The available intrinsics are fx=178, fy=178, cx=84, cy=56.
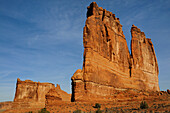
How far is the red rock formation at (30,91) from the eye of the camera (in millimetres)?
59500

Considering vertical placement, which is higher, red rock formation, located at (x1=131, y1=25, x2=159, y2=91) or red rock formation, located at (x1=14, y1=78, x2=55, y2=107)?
red rock formation, located at (x1=131, y1=25, x2=159, y2=91)

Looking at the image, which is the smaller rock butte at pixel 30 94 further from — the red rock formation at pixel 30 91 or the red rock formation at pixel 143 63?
the red rock formation at pixel 143 63

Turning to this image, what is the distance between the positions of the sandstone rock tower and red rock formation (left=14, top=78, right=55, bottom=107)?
3519cm

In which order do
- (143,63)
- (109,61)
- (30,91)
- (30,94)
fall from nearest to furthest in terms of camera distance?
(109,61), (143,63), (30,91), (30,94)

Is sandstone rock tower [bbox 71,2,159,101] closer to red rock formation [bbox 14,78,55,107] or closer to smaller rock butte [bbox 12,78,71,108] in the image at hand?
smaller rock butte [bbox 12,78,71,108]

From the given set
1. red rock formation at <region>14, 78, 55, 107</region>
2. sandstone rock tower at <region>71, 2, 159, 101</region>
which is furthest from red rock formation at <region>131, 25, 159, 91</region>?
red rock formation at <region>14, 78, 55, 107</region>

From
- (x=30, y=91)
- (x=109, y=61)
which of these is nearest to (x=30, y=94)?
(x=30, y=91)

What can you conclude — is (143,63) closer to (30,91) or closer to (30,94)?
(30,91)

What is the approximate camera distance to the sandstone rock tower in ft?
94.2

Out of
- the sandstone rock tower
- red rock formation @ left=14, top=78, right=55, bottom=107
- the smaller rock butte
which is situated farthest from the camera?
red rock formation @ left=14, top=78, right=55, bottom=107

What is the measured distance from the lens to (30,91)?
205 feet

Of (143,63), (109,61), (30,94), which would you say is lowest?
(30,94)

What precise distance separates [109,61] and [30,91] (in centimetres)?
3680

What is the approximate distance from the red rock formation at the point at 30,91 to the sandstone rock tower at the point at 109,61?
35187 millimetres
